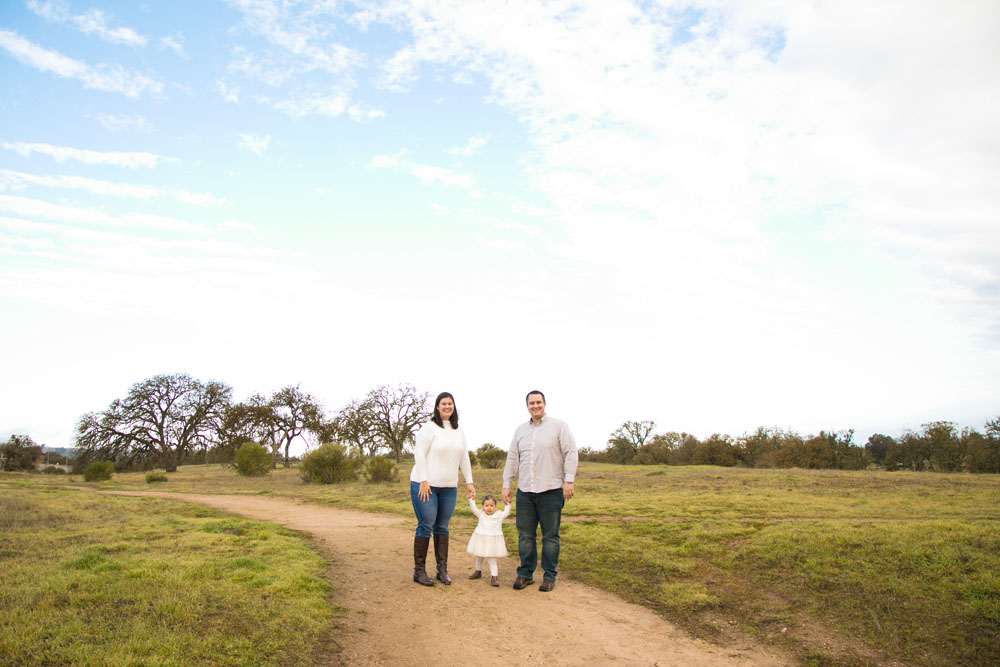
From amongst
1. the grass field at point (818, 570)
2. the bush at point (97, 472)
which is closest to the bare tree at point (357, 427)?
the bush at point (97, 472)

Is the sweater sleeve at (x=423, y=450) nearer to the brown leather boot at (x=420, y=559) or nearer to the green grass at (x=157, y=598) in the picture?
the brown leather boot at (x=420, y=559)

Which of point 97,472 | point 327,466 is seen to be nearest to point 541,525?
point 327,466

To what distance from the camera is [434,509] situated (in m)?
6.90

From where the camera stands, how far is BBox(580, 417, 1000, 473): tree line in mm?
29312

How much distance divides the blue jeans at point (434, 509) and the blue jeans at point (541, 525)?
862 millimetres

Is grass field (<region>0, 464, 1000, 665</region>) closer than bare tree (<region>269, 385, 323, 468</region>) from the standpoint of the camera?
Yes

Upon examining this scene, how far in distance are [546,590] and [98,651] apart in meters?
4.46

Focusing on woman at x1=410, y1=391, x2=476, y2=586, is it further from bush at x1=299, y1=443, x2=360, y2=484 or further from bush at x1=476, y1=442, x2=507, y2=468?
bush at x1=476, y1=442, x2=507, y2=468

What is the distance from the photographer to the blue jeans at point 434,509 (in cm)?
683

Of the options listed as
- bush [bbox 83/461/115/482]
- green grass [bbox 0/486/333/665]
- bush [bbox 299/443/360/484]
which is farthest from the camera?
bush [bbox 83/461/115/482]

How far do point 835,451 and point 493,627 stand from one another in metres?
34.9

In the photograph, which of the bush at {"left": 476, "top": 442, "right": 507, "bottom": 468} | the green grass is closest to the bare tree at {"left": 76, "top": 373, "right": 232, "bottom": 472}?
the bush at {"left": 476, "top": 442, "right": 507, "bottom": 468}

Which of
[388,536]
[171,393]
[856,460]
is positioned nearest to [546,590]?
[388,536]

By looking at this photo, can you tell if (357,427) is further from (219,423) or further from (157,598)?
(157,598)
